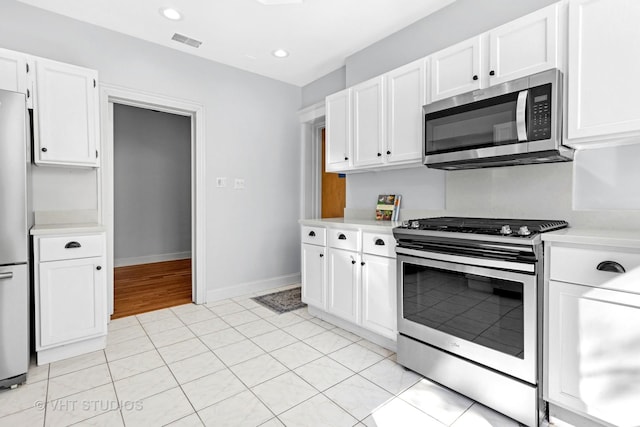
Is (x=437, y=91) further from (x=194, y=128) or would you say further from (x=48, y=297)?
(x=48, y=297)

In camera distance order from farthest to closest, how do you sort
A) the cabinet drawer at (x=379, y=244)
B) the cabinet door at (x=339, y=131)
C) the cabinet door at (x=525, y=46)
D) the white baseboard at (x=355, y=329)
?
1. the cabinet door at (x=339, y=131)
2. the white baseboard at (x=355, y=329)
3. the cabinet drawer at (x=379, y=244)
4. the cabinet door at (x=525, y=46)

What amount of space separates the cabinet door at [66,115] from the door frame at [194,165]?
380 mm

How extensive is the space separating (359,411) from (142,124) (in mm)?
5549

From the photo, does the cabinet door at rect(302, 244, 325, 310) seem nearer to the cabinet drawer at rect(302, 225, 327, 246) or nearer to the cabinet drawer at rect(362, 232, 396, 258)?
the cabinet drawer at rect(302, 225, 327, 246)

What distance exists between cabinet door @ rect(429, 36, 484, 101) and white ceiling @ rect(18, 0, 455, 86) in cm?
63

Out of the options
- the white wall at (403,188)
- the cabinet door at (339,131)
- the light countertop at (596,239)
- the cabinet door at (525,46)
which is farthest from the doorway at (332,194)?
the light countertop at (596,239)

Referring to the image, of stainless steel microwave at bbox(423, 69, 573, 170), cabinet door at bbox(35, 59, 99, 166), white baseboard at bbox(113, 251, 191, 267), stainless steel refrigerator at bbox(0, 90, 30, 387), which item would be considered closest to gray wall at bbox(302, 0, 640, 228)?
stainless steel microwave at bbox(423, 69, 573, 170)

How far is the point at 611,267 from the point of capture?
1.36 m

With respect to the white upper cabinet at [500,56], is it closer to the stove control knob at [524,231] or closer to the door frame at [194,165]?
the stove control knob at [524,231]

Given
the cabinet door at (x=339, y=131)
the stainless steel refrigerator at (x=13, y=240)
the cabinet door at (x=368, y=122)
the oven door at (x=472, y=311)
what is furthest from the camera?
the cabinet door at (x=339, y=131)

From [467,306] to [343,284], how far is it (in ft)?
3.58

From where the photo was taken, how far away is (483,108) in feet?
6.39

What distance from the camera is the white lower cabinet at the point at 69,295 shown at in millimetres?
2203

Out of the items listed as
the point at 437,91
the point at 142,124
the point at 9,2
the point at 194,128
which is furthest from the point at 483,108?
the point at 142,124
